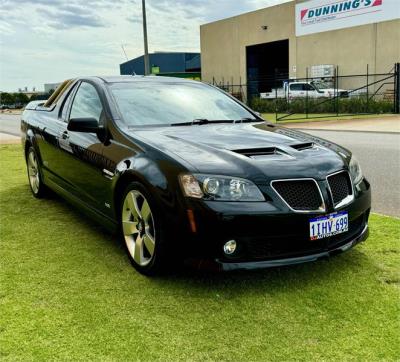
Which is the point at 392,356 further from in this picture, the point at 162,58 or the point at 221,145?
the point at 162,58

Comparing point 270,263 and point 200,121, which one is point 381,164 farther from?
point 270,263

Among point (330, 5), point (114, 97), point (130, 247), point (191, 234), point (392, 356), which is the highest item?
point (330, 5)

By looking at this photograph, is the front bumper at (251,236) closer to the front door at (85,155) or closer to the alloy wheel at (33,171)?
the front door at (85,155)

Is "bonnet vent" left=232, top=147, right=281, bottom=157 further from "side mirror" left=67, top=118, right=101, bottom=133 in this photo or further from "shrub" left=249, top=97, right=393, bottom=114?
"shrub" left=249, top=97, right=393, bottom=114

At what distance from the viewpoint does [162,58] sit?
59312 mm

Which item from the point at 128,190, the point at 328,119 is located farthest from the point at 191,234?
the point at 328,119

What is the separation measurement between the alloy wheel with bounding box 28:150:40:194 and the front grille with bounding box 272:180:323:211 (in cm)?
389

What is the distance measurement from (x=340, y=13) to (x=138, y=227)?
1214 inches

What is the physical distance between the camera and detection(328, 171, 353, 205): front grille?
354 cm

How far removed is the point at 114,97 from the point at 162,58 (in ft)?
186

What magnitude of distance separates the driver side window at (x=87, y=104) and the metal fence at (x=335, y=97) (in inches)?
730

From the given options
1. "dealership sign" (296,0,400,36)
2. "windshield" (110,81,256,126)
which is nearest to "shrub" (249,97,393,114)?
"dealership sign" (296,0,400,36)

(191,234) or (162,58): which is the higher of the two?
(162,58)

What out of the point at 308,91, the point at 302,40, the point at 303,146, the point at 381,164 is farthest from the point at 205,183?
the point at 302,40
